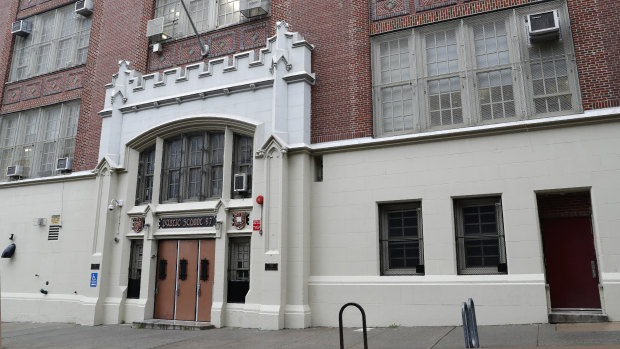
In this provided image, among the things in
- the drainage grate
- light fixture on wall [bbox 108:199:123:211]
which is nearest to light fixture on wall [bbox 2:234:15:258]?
the drainage grate

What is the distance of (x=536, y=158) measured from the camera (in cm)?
1130

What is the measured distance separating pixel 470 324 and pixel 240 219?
7.47m

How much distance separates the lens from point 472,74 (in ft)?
41.3

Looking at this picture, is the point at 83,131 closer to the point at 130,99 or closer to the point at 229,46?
the point at 130,99

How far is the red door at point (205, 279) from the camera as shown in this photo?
13.8m

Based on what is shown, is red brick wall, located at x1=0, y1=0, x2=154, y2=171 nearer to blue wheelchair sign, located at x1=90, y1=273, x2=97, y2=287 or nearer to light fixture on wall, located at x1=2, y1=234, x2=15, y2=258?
light fixture on wall, located at x1=2, y1=234, x2=15, y2=258

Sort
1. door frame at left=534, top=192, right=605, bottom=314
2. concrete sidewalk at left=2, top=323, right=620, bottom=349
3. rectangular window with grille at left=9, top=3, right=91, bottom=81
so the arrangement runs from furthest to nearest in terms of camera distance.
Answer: rectangular window with grille at left=9, top=3, right=91, bottom=81, door frame at left=534, top=192, right=605, bottom=314, concrete sidewalk at left=2, top=323, right=620, bottom=349

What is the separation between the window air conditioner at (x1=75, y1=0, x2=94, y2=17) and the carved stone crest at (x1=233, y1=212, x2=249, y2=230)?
37.8 feet

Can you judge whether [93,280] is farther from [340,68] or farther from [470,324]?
[470,324]

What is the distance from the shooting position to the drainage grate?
17203 millimetres

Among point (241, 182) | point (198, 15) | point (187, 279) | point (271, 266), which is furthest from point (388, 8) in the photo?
point (187, 279)

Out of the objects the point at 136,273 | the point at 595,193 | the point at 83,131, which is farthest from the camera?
the point at 83,131

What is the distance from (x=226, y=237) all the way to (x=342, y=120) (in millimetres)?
4725

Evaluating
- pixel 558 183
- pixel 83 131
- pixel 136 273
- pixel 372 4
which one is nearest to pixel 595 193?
pixel 558 183
